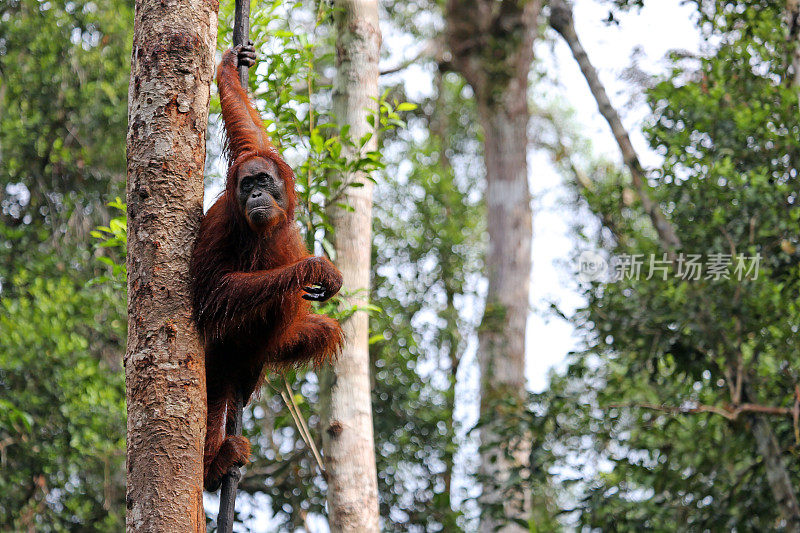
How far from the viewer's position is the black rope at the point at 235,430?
282 centimetres

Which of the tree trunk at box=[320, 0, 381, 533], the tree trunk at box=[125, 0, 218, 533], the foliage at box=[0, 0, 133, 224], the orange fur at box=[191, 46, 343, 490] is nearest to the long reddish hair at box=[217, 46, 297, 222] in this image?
the orange fur at box=[191, 46, 343, 490]

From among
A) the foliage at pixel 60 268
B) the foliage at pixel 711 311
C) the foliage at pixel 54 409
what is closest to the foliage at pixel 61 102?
the foliage at pixel 60 268

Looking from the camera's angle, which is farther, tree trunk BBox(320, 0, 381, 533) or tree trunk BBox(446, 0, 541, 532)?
tree trunk BBox(446, 0, 541, 532)

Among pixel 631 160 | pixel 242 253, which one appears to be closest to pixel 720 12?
pixel 631 160

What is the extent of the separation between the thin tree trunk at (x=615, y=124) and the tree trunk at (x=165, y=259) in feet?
13.2

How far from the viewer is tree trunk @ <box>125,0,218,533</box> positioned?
2.54m

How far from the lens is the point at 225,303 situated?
299 centimetres

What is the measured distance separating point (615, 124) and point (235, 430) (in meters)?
4.88

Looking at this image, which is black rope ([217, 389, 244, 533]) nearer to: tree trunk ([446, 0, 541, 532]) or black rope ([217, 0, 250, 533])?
black rope ([217, 0, 250, 533])

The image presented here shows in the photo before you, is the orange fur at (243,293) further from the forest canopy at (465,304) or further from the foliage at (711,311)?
the foliage at (711,311)

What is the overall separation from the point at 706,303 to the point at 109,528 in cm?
501

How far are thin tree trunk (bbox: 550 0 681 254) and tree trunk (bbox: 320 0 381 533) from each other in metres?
2.37

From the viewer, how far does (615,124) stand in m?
7.14

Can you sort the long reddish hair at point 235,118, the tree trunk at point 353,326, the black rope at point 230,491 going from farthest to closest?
the tree trunk at point 353,326, the long reddish hair at point 235,118, the black rope at point 230,491
